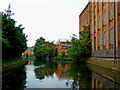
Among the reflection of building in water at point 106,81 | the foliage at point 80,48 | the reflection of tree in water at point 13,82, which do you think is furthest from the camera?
the foliage at point 80,48

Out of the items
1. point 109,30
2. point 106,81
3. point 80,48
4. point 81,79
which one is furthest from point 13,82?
point 80,48

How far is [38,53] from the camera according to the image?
93.2 metres

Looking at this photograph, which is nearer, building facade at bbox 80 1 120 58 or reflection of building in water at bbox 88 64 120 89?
reflection of building in water at bbox 88 64 120 89

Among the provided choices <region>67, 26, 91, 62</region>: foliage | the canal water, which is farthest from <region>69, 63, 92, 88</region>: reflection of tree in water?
<region>67, 26, 91, 62</region>: foliage

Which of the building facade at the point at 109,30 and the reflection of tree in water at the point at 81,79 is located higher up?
the building facade at the point at 109,30

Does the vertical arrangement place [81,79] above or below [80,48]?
below

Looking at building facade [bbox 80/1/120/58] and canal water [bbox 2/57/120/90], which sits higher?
building facade [bbox 80/1/120/58]

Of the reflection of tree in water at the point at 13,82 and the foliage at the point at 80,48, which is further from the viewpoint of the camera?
the foliage at the point at 80,48

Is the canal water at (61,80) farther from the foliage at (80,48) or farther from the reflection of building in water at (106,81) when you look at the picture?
the foliage at (80,48)

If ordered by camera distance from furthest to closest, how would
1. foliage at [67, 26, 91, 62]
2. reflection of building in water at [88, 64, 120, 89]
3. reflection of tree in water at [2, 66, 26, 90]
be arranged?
foliage at [67, 26, 91, 62]
reflection of building in water at [88, 64, 120, 89]
reflection of tree in water at [2, 66, 26, 90]

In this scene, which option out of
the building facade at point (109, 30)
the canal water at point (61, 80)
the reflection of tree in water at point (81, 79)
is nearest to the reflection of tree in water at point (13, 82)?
the canal water at point (61, 80)

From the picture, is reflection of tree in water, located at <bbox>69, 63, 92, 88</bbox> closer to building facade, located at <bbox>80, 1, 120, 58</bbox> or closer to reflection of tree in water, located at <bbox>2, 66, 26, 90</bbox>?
reflection of tree in water, located at <bbox>2, 66, 26, 90</bbox>

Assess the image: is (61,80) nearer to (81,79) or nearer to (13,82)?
(81,79)

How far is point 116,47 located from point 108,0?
9594 mm
